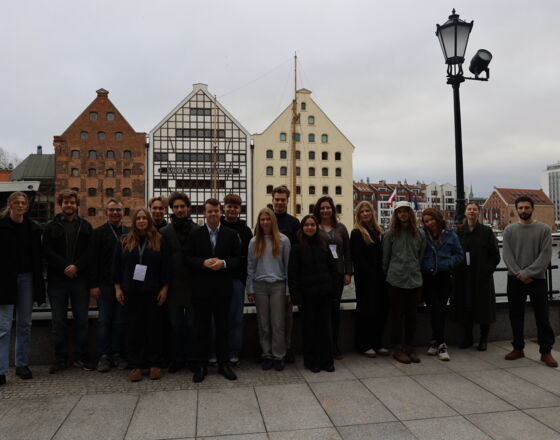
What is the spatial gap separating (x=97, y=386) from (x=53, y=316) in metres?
1.05

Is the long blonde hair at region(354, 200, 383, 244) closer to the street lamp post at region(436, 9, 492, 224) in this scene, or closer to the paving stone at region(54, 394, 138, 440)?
the street lamp post at region(436, 9, 492, 224)

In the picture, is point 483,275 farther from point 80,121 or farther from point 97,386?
point 80,121

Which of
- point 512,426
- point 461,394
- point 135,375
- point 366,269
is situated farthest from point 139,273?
point 512,426

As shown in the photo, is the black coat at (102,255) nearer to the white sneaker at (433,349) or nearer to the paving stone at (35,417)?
the paving stone at (35,417)

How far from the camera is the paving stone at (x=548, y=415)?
3.42 m

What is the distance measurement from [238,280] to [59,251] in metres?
2.06

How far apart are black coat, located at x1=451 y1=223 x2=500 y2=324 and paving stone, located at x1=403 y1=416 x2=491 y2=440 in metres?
2.36

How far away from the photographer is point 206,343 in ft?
15.2

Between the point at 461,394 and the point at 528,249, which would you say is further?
the point at 528,249

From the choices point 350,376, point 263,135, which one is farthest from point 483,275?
point 263,135

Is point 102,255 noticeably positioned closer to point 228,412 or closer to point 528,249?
point 228,412

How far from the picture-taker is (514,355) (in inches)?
204

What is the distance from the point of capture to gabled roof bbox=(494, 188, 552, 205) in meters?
112

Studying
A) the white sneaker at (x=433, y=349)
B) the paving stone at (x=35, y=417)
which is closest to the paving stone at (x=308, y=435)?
the paving stone at (x=35, y=417)
